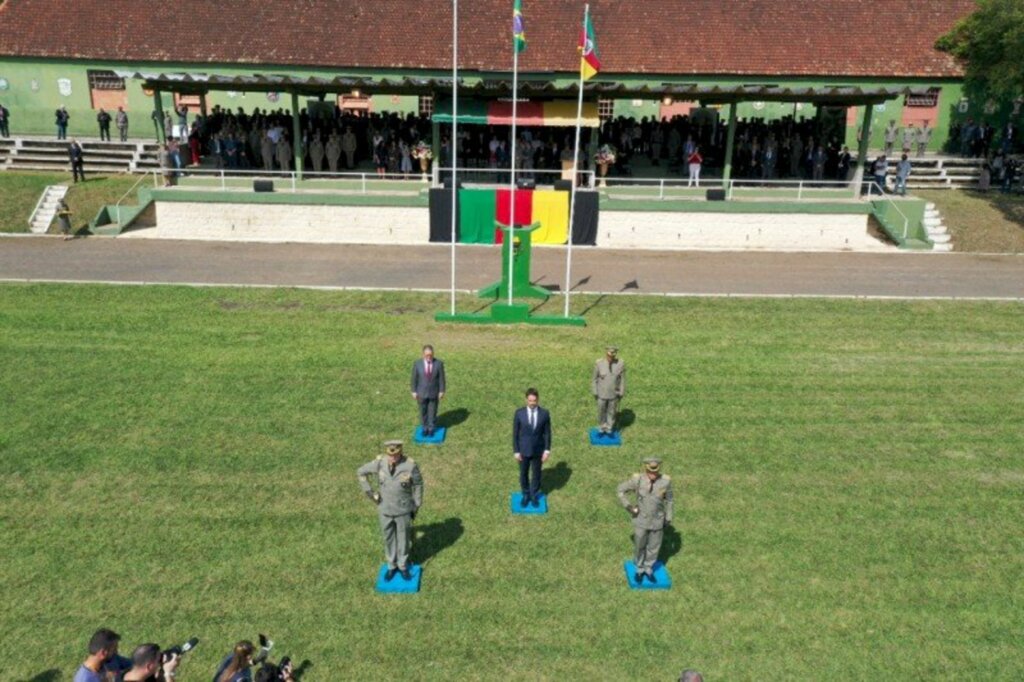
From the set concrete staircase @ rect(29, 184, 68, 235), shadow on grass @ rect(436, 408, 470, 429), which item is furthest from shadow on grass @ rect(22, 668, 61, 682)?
concrete staircase @ rect(29, 184, 68, 235)

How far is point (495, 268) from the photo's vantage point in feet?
72.5

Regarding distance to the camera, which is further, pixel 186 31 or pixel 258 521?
pixel 186 31

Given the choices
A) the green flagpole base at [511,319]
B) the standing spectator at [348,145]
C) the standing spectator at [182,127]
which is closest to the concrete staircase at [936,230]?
the green flagpole base at [511,319]

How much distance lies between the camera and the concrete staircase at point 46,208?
1008 inches

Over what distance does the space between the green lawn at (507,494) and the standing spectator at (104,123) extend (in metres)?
19.8

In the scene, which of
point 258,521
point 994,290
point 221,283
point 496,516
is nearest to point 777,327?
point 994,290

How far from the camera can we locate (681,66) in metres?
32.8

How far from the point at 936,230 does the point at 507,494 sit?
21699 millimetres

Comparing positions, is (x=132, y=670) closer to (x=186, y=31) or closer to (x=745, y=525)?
(x=745, y=525)

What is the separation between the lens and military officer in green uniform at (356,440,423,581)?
8594 millimetres

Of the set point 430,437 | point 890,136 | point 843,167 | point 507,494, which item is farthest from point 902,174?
point 507,494

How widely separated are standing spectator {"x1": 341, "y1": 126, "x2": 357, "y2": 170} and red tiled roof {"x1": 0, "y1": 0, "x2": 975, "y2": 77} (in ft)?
16.6

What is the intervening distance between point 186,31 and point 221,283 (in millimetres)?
19927

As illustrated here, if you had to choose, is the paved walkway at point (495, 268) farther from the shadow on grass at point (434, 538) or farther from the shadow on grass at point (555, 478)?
the shadow on grass at point (434, 538)
